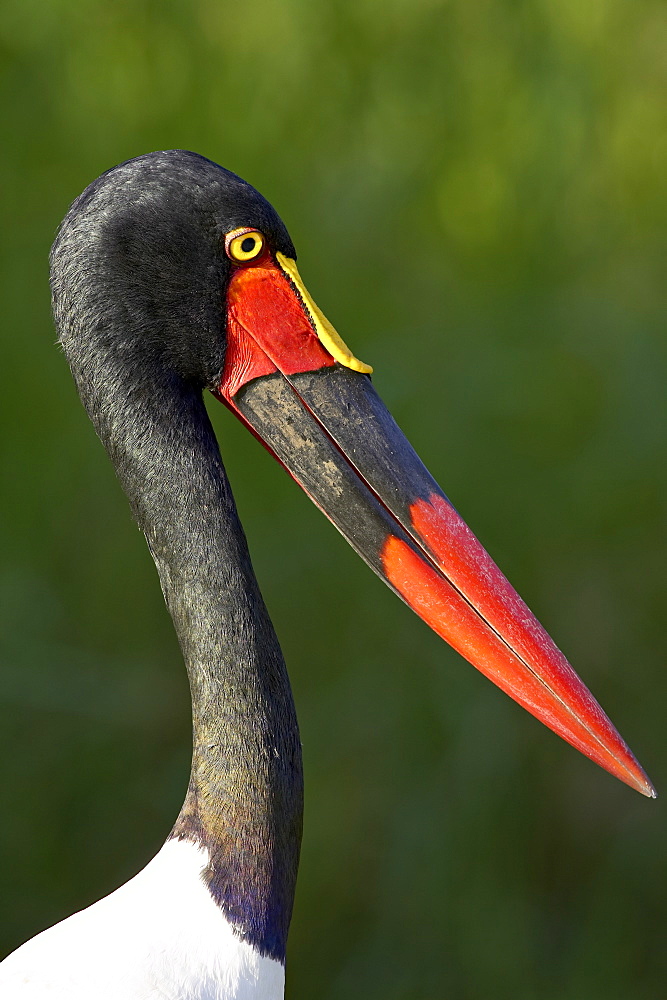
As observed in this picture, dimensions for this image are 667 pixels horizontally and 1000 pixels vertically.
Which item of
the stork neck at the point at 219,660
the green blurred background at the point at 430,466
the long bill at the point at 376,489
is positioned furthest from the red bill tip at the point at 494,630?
the green blurred background at the point at 430,466

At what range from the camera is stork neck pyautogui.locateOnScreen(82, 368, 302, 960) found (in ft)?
3.77

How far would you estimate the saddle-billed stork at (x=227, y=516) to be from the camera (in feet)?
3.76

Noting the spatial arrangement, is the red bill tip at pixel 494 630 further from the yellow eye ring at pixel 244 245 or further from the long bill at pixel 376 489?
the yellow eye ring at pixel 244 245

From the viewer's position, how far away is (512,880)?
288 cm

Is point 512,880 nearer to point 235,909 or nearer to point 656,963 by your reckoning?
point 656,963

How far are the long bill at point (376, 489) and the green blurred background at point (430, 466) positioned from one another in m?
1.68

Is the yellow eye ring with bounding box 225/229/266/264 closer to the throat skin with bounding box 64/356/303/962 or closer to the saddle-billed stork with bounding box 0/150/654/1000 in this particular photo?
the saddle-billed stork with bounding box 0/150/654/1000

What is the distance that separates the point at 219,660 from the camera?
1178mm

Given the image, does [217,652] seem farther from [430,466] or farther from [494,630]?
[430,466]

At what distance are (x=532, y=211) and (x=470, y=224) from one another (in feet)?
Answer: 0.54

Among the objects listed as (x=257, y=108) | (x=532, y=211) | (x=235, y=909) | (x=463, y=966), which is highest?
(x=257, y=108)

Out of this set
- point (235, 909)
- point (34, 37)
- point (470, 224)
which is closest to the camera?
point (235, 909)

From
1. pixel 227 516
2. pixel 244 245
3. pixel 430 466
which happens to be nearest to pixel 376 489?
pixel 227 516

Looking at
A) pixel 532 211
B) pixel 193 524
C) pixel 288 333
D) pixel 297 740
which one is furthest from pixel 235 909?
pixel 532 211
